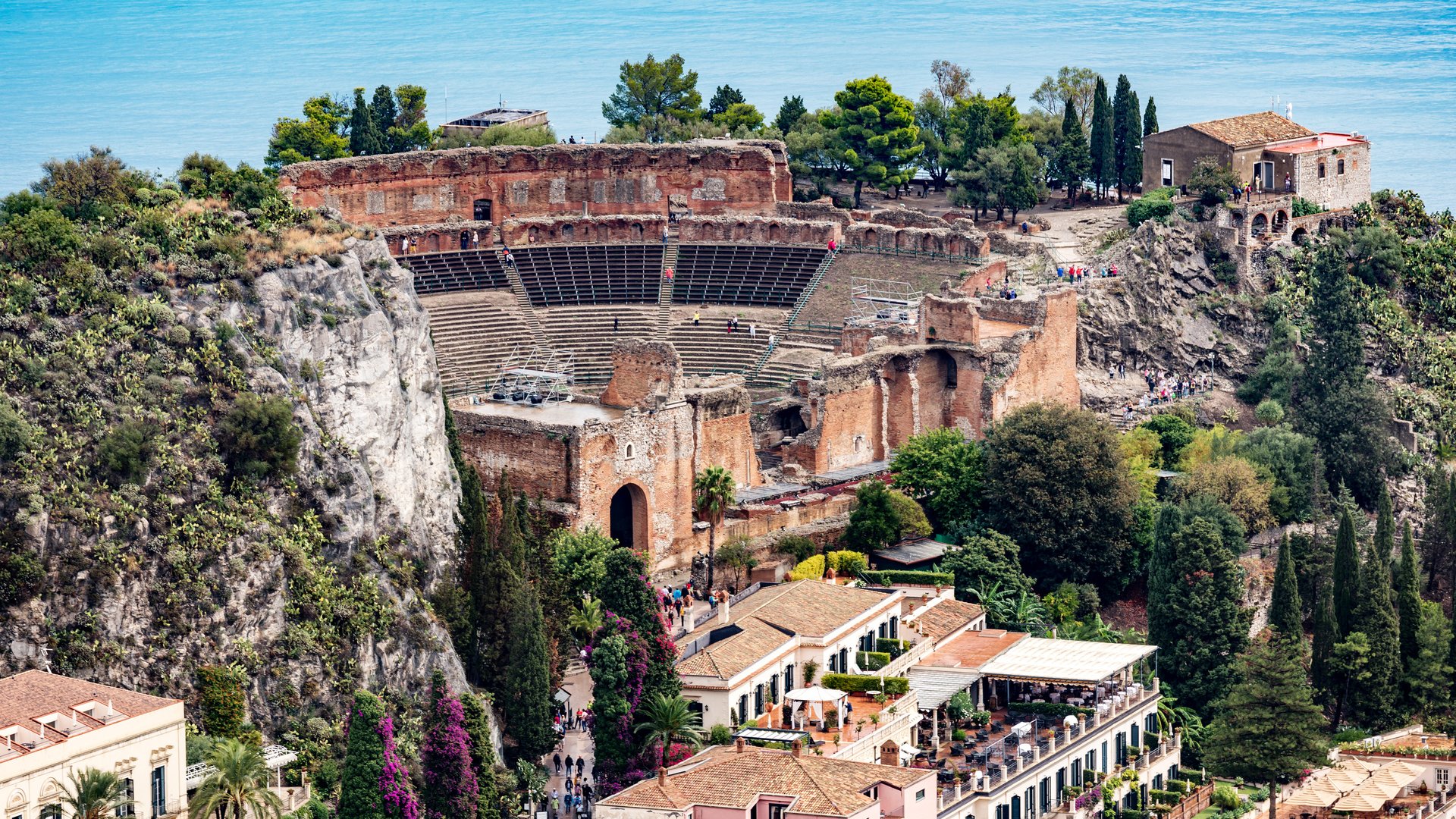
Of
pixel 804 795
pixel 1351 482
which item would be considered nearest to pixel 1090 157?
pixel 1351 482

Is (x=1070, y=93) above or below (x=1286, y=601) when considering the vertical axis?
above

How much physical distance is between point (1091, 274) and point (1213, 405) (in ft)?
22.8

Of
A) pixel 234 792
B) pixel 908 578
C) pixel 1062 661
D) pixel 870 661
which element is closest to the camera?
pixel 234 792

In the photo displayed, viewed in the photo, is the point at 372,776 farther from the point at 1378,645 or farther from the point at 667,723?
the point at 1378,645

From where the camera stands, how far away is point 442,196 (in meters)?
111

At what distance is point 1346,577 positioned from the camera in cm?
8675

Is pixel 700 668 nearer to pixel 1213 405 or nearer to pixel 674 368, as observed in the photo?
pixel 674 368

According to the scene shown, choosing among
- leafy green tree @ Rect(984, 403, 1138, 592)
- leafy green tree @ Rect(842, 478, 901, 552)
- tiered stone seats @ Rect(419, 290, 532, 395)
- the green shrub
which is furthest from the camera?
tiered stone seats @ Rect(419, 290, 532, 395)

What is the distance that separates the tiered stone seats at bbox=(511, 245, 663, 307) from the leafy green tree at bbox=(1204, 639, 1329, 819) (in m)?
33.0

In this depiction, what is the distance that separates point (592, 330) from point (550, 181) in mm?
12599

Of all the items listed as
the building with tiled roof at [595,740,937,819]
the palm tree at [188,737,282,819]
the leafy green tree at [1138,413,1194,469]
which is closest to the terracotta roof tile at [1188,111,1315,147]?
the leafy green tree at [1138,413,1194,469]

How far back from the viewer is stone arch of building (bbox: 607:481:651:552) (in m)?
86.4

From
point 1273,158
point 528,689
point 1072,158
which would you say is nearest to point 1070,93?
point 1072,158

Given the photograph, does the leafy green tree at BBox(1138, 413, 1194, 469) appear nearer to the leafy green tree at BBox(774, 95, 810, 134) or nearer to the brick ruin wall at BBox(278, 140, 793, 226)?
the brick ruin wall at BBox(278, 140, 793, 226)
